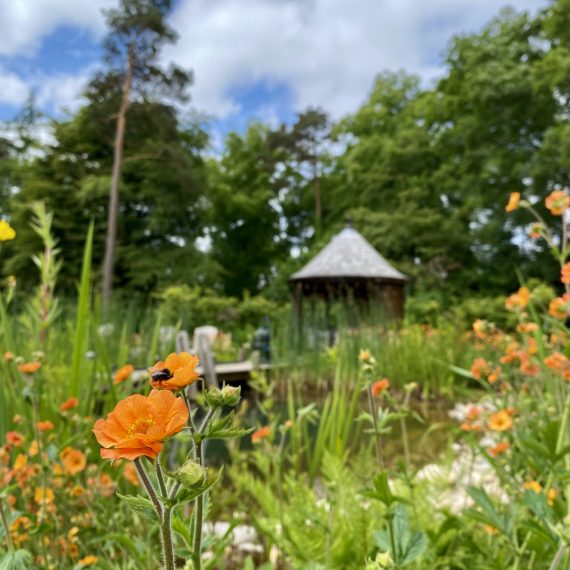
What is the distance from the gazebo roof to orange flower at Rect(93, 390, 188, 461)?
26.2ft

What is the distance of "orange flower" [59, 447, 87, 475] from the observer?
3.42ft

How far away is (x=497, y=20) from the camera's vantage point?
492 inches

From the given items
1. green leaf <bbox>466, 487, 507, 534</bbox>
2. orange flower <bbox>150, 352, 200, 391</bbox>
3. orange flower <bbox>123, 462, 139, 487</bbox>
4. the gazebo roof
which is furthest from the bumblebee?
the gazebo roof

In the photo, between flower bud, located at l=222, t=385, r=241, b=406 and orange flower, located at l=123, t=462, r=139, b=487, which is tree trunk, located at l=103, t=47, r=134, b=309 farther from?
flower bud, located at l=222, t=385, r=241, b=406

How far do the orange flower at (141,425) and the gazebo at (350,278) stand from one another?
772 cm

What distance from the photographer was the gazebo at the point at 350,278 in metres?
8.41

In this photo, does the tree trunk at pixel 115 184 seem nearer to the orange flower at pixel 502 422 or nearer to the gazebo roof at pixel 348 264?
the gazebo roof at pixel 348 264

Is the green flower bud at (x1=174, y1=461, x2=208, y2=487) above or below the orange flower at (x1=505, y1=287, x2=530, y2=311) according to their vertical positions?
below

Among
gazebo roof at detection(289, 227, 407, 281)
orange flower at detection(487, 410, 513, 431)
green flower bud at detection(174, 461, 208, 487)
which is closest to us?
green flower bud at detection(174, 461, 208, 487)

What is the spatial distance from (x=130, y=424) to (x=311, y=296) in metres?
8.97

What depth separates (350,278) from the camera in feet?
28.1

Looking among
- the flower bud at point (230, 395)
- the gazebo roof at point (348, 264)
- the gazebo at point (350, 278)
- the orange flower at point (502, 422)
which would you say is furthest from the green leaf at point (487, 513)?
the gazebo roof at point (348, 264)

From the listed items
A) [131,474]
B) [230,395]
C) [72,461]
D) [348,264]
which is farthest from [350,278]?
[230,395]

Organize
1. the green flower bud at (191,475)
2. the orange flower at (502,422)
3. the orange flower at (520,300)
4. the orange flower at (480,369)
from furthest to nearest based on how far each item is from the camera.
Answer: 1. the orange flower at (480,369)
2. the orange flower at (520,300)
3. the orange flower at (502,422)
4. the green flower bud at (191,475)
